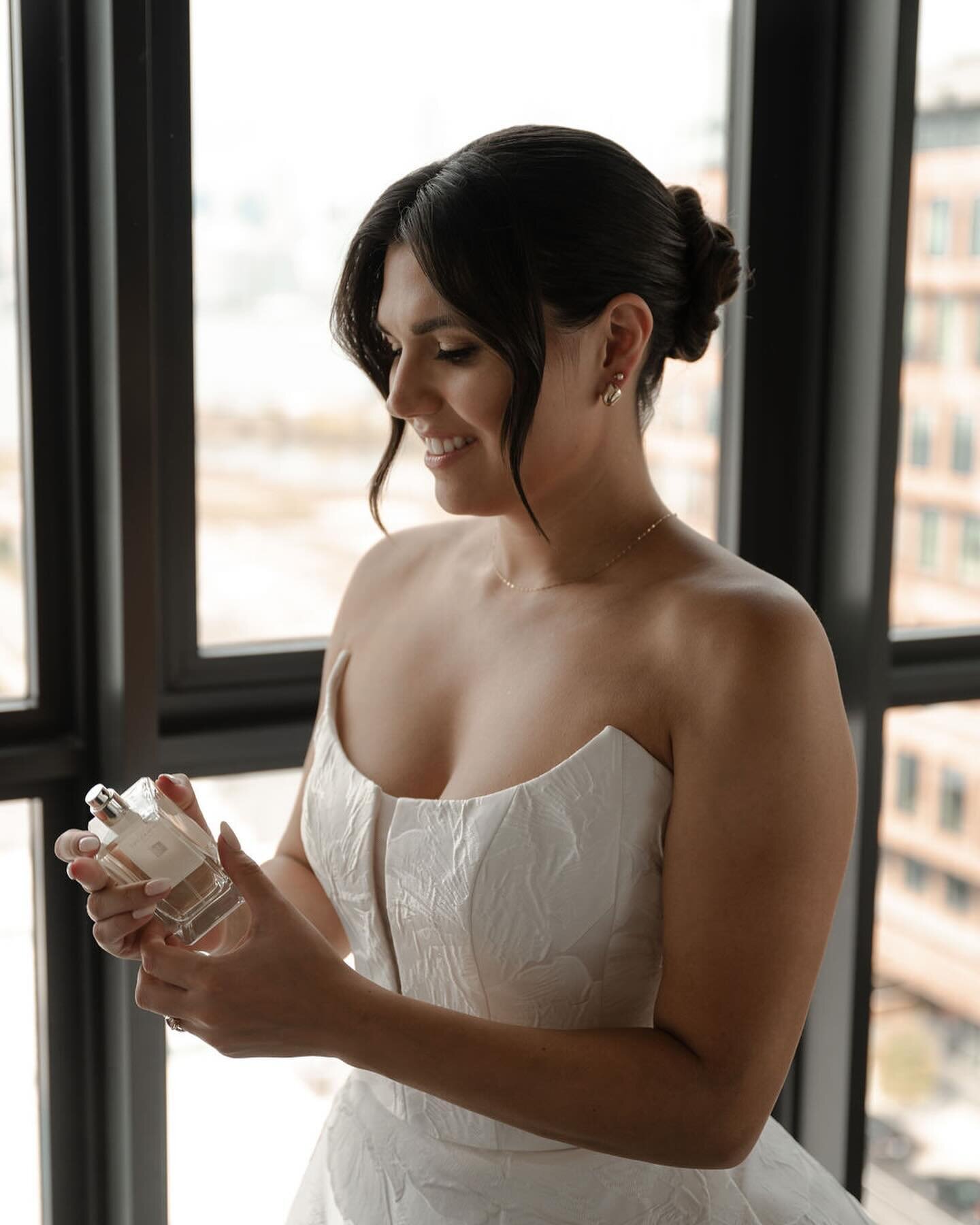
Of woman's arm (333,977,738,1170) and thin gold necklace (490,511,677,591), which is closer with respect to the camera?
woman's arm (333,977,738,1170)

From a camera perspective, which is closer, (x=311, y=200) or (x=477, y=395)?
(x=477, y=395)

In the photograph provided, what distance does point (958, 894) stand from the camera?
230 centimetres

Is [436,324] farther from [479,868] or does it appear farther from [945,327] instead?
[945,327]

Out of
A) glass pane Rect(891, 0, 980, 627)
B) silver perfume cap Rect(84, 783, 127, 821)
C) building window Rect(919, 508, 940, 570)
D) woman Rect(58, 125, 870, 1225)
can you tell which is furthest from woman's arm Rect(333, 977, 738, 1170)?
building window Rect(919, 508, 940, 570)

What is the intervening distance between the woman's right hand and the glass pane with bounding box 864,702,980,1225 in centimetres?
141

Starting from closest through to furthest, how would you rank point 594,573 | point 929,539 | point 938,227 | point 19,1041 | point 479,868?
point 479,868 < point 594,573 < point 19,1041 < point 938,227 < point 929,539

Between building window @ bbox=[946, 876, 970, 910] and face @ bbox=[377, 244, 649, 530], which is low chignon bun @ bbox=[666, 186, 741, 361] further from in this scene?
building window @ bbox=[946, 876, 970, 910]

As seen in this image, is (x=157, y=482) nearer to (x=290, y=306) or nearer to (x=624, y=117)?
(x=290, y=306)

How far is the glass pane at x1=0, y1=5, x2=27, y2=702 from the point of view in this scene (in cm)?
159

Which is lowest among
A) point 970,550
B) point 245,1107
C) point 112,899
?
point 245,1107

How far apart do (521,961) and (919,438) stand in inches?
48.2

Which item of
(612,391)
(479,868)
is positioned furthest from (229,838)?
(612,391)

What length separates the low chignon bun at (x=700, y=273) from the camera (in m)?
1.34

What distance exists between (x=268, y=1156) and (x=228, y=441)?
40.3 inches
